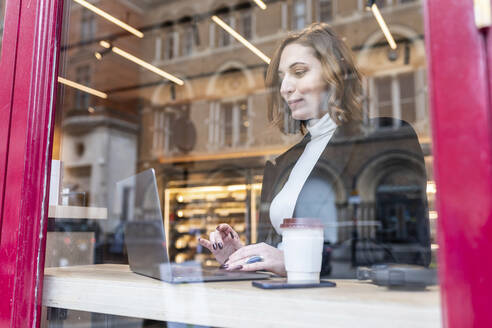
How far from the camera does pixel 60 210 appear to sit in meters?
0.96

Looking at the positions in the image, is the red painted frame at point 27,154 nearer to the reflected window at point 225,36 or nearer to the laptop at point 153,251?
the laptop at point 153,251

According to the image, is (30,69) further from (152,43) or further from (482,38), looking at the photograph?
(152,43)

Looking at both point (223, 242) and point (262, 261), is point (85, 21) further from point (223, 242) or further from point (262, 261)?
point (262, 261)

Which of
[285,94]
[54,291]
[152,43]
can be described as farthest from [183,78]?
[54,291]

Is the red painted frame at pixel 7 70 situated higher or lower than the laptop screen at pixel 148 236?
higher

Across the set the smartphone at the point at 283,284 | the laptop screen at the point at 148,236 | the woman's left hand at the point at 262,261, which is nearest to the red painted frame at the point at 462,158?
the smartphone at the point at 283,284

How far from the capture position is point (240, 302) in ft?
2.07

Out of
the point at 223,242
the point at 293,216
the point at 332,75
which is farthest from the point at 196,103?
the point at 293,216

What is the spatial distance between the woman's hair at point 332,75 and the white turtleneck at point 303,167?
44mm

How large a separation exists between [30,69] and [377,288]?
73 cm

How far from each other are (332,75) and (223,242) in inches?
21.5

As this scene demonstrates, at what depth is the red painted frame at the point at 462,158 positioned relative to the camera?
0.45 meters

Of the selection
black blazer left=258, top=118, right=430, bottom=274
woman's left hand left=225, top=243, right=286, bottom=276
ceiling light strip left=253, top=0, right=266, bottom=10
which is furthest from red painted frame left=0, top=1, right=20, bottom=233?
ceiling light strip left=253, top=0, right=266, bottom=10

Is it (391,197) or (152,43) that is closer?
(391,197)
